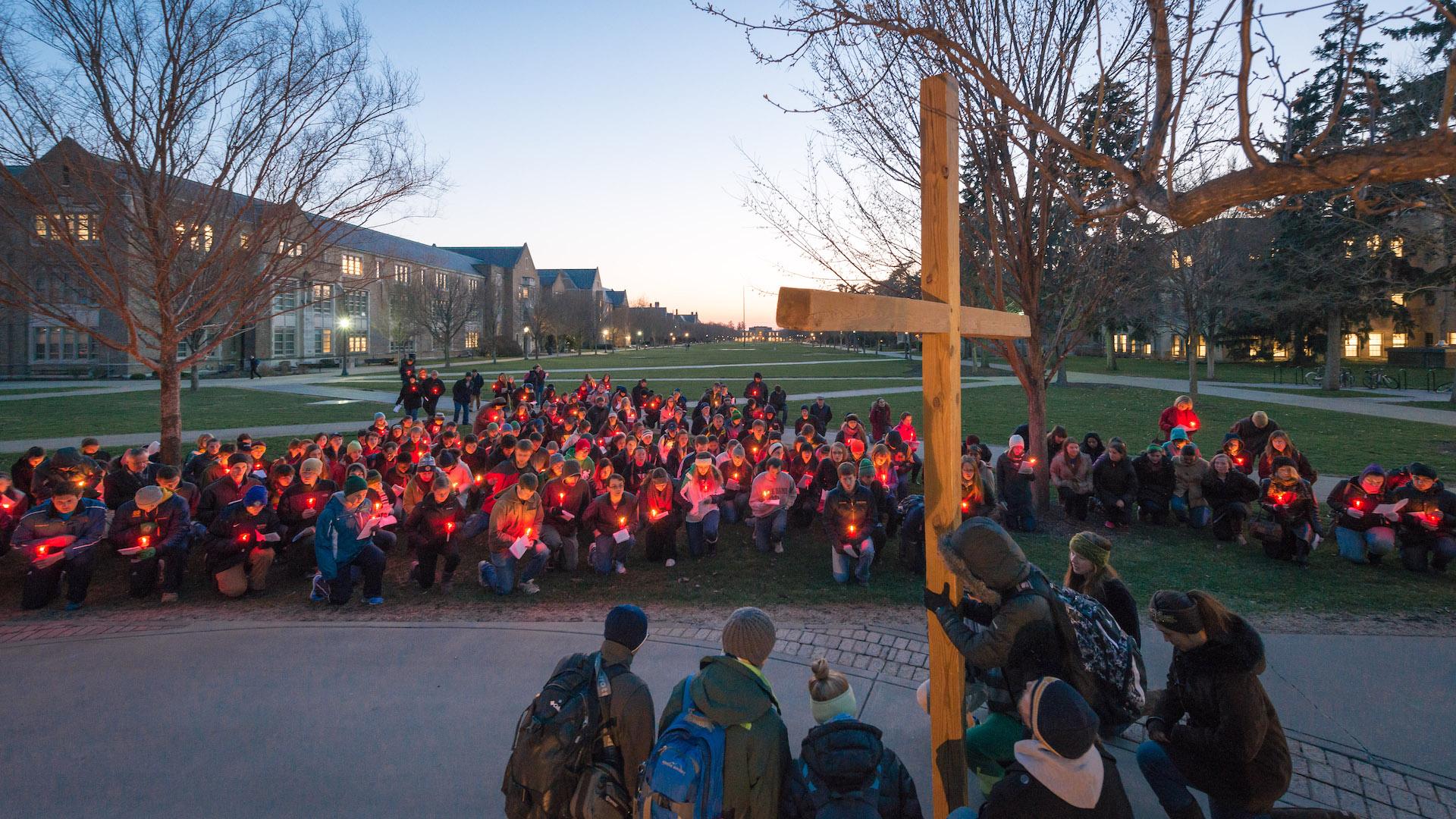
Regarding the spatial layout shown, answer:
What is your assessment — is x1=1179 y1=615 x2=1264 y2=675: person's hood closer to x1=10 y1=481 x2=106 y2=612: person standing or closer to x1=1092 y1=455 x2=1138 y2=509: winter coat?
x1=1092 y1=455 x2=1138 y2=509: winter coat

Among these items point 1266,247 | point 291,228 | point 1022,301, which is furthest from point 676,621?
point 1266,247

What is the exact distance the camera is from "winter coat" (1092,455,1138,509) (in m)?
8.89

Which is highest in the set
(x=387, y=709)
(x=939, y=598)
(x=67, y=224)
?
(x=67, y=224)

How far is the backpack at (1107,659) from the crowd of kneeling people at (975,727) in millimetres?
11

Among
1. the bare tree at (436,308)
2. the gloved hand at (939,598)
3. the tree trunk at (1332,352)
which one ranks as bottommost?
the gloved hand at (939,598)

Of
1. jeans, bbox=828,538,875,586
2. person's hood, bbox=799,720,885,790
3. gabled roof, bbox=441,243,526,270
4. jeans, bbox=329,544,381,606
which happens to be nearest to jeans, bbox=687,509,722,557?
jeans, bbox=828,538,875,586

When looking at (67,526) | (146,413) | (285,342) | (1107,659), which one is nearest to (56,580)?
(67,526)

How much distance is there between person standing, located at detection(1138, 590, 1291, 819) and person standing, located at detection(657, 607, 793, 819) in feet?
5.50

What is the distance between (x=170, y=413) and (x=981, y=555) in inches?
468

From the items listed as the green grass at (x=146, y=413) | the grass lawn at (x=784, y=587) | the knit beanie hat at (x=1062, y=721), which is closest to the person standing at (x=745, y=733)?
the knit beanie hat at (x=1062, y=721)

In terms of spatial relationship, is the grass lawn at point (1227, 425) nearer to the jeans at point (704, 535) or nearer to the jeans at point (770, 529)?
the jeans at point (770, 529)

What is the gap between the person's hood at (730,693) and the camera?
2.55 meters

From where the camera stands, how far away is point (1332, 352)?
2823 centimetres

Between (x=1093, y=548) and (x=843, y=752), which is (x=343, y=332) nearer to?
(x=1093, y=548)
